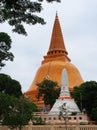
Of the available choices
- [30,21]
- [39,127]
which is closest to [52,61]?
[39,127]

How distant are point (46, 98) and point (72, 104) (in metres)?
4.58

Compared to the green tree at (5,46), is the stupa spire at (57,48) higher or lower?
higher

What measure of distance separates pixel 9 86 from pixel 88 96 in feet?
30.5

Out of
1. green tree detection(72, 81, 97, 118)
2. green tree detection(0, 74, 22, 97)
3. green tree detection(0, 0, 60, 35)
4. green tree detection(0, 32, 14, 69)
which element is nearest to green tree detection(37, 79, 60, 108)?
green tree detection(72, 81, 97, 118)

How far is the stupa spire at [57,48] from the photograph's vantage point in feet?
163

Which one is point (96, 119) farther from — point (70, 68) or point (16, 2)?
point (16, 2)

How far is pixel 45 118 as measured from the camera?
31672 mm

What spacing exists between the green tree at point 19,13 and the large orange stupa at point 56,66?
38.9 meters

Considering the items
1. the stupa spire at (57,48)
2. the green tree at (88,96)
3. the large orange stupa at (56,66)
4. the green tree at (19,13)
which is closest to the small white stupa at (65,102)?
the green tree at (88,96)

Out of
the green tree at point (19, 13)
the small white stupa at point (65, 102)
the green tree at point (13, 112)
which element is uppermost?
the small white stupa at point (65, 102)

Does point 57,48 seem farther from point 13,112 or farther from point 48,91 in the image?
point 13,112

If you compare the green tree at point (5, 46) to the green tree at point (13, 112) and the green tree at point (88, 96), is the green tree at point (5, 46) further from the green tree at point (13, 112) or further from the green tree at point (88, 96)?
the green tree at point (88, 96)

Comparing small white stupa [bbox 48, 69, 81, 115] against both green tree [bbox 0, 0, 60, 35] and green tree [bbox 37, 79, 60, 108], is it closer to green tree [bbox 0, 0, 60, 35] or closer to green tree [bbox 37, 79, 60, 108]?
green tree [bbox 37, 79, 60, 108]

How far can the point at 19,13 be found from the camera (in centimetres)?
570
